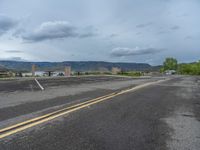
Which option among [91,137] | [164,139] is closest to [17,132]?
[91,137]

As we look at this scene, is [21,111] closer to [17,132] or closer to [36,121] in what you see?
[36,121]

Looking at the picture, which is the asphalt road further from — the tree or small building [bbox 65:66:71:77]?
the tree

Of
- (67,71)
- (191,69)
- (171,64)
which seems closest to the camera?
(67,71)

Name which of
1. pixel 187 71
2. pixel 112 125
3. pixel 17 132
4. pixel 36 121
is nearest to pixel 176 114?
pixel 112 125

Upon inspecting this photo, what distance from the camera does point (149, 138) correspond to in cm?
438

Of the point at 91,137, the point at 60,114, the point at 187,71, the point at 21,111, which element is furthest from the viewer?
the point at 187,71

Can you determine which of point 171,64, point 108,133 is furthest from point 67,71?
point 171,64

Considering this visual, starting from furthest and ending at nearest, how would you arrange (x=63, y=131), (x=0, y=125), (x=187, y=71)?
(x=187, y=71) < (x=0, y=125) < (x=63, y=131)

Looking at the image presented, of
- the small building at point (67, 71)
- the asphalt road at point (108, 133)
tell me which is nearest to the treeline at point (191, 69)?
the small building at point (67, 71)

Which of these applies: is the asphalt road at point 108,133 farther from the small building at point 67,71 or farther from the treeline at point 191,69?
the treeline at point 191,69

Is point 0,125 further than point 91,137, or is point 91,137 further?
point 0,125

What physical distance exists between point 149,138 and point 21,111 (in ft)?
13.8

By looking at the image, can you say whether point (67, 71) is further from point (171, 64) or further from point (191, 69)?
point (171, 64)

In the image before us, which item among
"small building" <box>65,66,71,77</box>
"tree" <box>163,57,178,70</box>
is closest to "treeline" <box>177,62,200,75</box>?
"tree" <box>163,57,178,70</box>
